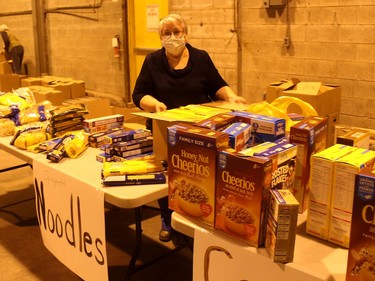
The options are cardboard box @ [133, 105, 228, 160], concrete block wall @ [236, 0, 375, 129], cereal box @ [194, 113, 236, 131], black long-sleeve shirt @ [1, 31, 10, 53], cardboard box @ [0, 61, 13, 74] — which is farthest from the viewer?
black long-sleeve shirt @ [1, 31, 10, 53]

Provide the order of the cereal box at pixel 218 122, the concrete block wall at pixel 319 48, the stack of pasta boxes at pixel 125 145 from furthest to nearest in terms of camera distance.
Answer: the concrete block wall at pixel 319 48, the stack of pasta boxes at pixel 125 145, the cereal box at pixel 218 122

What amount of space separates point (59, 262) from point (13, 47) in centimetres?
542

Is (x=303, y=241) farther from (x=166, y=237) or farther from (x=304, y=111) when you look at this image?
(x=166, y=237)

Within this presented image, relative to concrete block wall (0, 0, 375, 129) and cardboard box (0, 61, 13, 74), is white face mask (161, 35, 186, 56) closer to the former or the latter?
concrete block wall (0, 0, 375, 129)

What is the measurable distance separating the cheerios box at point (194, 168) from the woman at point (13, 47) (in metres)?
6.56

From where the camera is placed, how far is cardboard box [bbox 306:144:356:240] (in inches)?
47.5


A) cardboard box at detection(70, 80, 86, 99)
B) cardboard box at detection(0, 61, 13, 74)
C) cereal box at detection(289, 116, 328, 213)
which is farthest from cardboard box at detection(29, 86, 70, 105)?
cereal box at detection(289, 116, 328, 213)

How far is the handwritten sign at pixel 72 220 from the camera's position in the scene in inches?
69.1

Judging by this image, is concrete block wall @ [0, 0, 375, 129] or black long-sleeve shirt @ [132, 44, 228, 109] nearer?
black long-sleeve shirt @ [132, 44, 228, 109]

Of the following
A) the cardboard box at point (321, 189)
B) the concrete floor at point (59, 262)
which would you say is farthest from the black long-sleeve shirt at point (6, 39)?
the cardboard box at point (321, 189)

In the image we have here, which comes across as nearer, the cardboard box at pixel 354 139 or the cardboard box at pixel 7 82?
the cardboard box at pixel 354 139

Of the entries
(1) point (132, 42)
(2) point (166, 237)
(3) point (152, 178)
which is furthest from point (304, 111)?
(1) point (132, 42)

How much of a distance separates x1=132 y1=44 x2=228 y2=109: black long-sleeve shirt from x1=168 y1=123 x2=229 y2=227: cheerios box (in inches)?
47.9

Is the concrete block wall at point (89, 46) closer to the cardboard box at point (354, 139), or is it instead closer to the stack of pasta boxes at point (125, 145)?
the stack of pasta boxes at point (125, 145)
